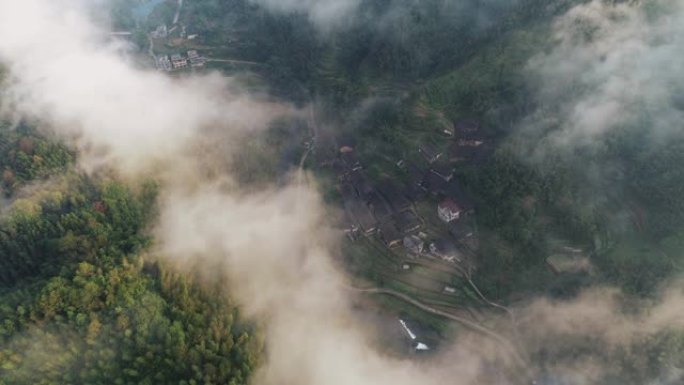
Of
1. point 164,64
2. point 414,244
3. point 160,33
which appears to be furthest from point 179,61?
point 414,244

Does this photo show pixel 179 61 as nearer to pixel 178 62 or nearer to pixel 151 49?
pixel 178 62

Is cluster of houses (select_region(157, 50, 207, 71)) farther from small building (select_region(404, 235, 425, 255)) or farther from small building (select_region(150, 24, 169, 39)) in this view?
small building (select_region(404, 235, 425, 255))

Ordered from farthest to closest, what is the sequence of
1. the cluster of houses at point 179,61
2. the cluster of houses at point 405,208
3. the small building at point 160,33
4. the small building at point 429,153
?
the small building at point 160,33 → the cluster of houses at point 179,61 → the small building at point 429,153 → the cluster of houses at point 405,208

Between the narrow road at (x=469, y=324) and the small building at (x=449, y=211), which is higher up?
the small building at (x=449, y=211)

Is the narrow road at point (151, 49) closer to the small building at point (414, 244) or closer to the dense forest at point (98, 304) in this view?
the dense forest at point (98, 304)

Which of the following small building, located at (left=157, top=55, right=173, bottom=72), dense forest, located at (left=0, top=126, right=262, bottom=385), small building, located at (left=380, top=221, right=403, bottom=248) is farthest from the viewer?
small building, located at (left=157, top=55, right=173, bottom=72)

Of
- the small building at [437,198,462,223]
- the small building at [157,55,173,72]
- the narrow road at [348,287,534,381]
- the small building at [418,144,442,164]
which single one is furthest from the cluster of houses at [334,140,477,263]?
the small building at [157,55,173,72]

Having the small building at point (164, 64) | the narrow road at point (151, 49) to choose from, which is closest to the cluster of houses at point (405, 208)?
the small building at point (164, 64)
